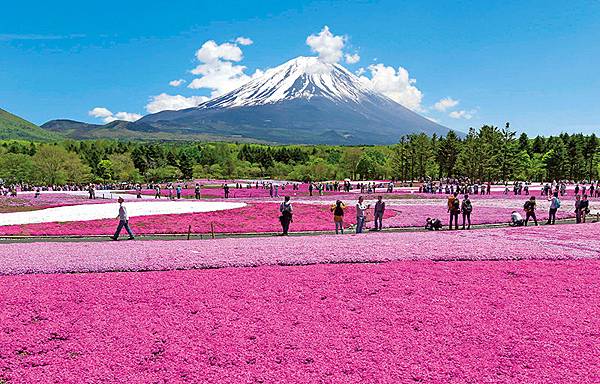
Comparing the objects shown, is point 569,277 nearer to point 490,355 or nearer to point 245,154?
point 490,355

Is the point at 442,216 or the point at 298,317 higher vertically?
the point at 442,216

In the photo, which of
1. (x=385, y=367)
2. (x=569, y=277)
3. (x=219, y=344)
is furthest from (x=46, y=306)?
(x=569, y=277)

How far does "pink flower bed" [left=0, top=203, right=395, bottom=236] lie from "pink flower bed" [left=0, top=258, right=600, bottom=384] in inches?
571

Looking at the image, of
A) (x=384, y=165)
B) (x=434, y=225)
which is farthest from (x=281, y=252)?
(x=384, y=165)

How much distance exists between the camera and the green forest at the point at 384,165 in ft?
373

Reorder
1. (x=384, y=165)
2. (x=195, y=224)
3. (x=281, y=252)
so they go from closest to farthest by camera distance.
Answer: (x=281, y=252)
(x=195, y=224)
(x=384, y=165)

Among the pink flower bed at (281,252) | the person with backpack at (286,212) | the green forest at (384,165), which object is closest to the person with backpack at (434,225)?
the pink flower bed at (281,252)

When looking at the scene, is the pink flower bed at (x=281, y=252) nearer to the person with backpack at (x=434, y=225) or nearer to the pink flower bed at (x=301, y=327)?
the pink flower bed at (x=301, y=327)

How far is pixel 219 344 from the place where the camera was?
9219 mm

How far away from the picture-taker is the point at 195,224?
1182 inches

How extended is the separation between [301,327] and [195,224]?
2108cm

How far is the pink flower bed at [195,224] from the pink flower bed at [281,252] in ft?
26.3

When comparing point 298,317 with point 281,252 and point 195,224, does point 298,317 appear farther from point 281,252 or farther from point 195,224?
point 195,224

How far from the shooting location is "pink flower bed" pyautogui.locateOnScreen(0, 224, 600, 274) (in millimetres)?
15820
